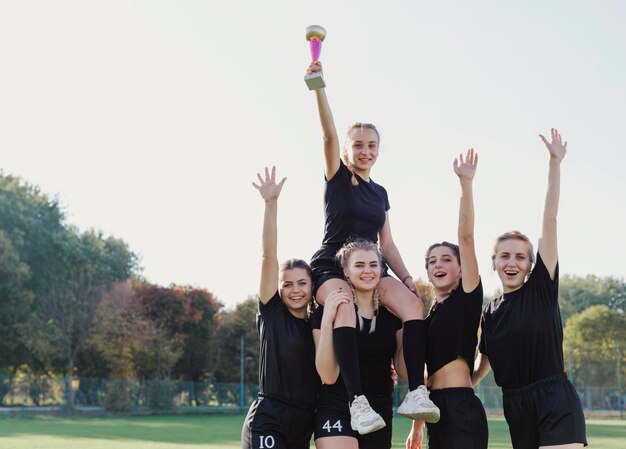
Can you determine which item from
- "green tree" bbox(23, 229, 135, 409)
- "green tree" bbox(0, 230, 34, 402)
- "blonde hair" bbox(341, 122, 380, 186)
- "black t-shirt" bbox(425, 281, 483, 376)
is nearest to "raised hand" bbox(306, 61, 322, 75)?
"blonde hair" bbox(341, 122, 380, 186)

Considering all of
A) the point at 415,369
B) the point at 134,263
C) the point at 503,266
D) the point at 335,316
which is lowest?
the point at 415,369

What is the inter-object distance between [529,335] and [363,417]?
4.35 feet

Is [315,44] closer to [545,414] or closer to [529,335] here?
[529,335]

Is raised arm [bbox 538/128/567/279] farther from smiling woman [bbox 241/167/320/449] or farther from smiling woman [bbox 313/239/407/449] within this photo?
smiling woman [bbox 241/167/320/449]

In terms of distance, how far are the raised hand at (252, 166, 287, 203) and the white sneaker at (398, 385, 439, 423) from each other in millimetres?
1786

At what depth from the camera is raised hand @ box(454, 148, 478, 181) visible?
6.07 meters

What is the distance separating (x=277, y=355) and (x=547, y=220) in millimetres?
2252

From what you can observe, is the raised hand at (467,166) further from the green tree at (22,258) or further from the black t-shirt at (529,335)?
the green tree at (22,258)

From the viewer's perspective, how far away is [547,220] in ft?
19.3

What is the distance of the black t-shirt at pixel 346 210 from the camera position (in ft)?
21.2

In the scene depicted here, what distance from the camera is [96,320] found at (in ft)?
137

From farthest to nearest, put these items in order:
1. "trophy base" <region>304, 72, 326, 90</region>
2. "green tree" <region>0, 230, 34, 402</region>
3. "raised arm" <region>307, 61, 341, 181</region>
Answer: "green tree" <region>0, 230, 34, 402</region>
"raised arm" <region>307, 61, 341, 181</region>
"trophy base" <region>304, 72, 326, 90</region>

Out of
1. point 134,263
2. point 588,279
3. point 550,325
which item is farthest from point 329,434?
point 588,279

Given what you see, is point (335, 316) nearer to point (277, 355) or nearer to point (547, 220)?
point (277, 355)
